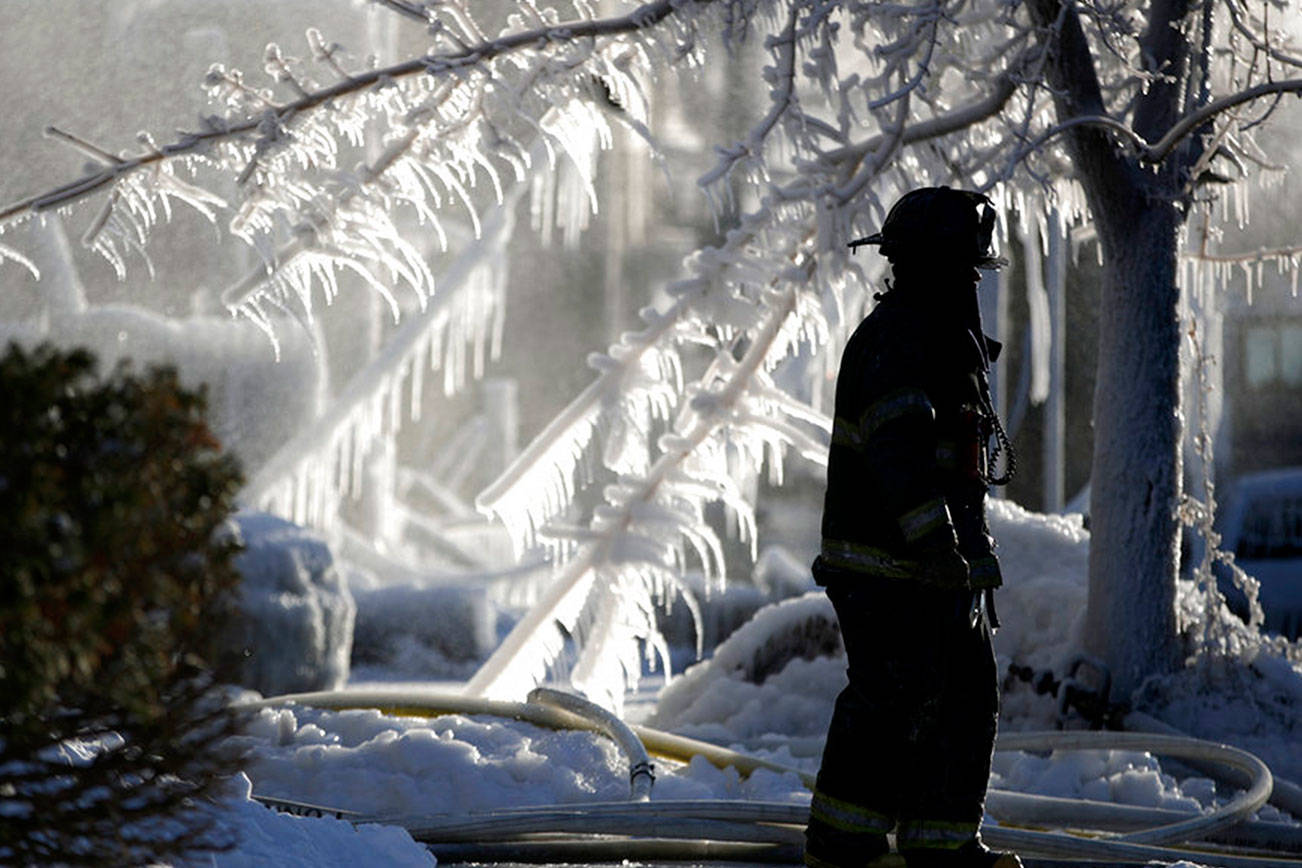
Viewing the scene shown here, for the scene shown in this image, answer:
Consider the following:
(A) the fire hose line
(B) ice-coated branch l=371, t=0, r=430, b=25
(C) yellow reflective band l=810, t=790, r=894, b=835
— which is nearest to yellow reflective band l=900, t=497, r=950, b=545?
(C) yellow reflective band l=810, t=790, r=894, b=835

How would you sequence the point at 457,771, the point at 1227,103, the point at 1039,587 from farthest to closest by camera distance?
the point at 1039,587, the point at 1227,103, the point at 457,771

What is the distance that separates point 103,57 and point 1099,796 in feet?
38.9

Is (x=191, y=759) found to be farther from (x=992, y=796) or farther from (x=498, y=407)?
(x=498, y=407)

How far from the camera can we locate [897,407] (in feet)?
10.6

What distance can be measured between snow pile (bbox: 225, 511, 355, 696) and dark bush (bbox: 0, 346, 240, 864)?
6.38 metres

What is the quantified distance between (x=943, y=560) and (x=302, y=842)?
147cm

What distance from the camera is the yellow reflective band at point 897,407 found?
3234 millimetres

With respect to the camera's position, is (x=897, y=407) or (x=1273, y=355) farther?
(x=1273, y=355)

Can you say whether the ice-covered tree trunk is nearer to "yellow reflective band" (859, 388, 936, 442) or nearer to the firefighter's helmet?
the firefighter's helmet

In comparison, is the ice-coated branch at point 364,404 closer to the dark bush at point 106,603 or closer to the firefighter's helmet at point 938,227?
the firefighter's helmet at point 938,227

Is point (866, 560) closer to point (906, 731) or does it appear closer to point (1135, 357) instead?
point (906, 731)

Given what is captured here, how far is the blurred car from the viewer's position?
10.6 m

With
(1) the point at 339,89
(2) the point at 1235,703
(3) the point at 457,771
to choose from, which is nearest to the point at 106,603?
(3) the point at 457,771

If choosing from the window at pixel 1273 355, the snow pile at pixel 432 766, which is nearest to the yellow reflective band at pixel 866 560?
the snow pile at pixel 432 766
